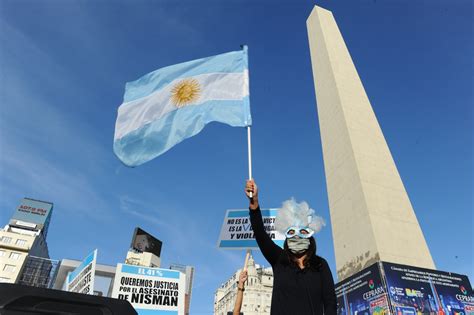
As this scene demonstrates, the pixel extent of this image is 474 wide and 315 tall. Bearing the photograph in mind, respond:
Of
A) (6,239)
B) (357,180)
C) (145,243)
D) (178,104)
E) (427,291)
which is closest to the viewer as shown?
(178,104)

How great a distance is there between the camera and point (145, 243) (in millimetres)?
44875

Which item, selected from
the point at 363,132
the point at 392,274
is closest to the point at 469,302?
the point at 392,274

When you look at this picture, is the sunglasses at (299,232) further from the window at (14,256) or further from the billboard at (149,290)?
the window at (14,256)

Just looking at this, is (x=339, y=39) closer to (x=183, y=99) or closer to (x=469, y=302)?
(x=469, y=302)

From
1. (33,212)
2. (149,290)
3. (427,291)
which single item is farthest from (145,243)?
(33,212)

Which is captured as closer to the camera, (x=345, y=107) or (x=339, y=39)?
(x=345, y=107)

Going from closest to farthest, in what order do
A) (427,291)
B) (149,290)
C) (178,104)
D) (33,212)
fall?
(178,104) < (149,290) < (427,291) < (33,212)

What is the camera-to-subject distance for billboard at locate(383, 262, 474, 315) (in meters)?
13.0

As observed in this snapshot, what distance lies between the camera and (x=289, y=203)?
357cm

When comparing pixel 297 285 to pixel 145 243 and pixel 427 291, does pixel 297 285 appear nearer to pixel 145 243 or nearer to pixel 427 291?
pixel 427 291

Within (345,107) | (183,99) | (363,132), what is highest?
(345,107)

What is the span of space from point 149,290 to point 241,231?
2.94 meters

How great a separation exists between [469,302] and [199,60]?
45.9ft

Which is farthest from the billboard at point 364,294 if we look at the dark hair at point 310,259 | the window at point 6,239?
the window at point 6,239
